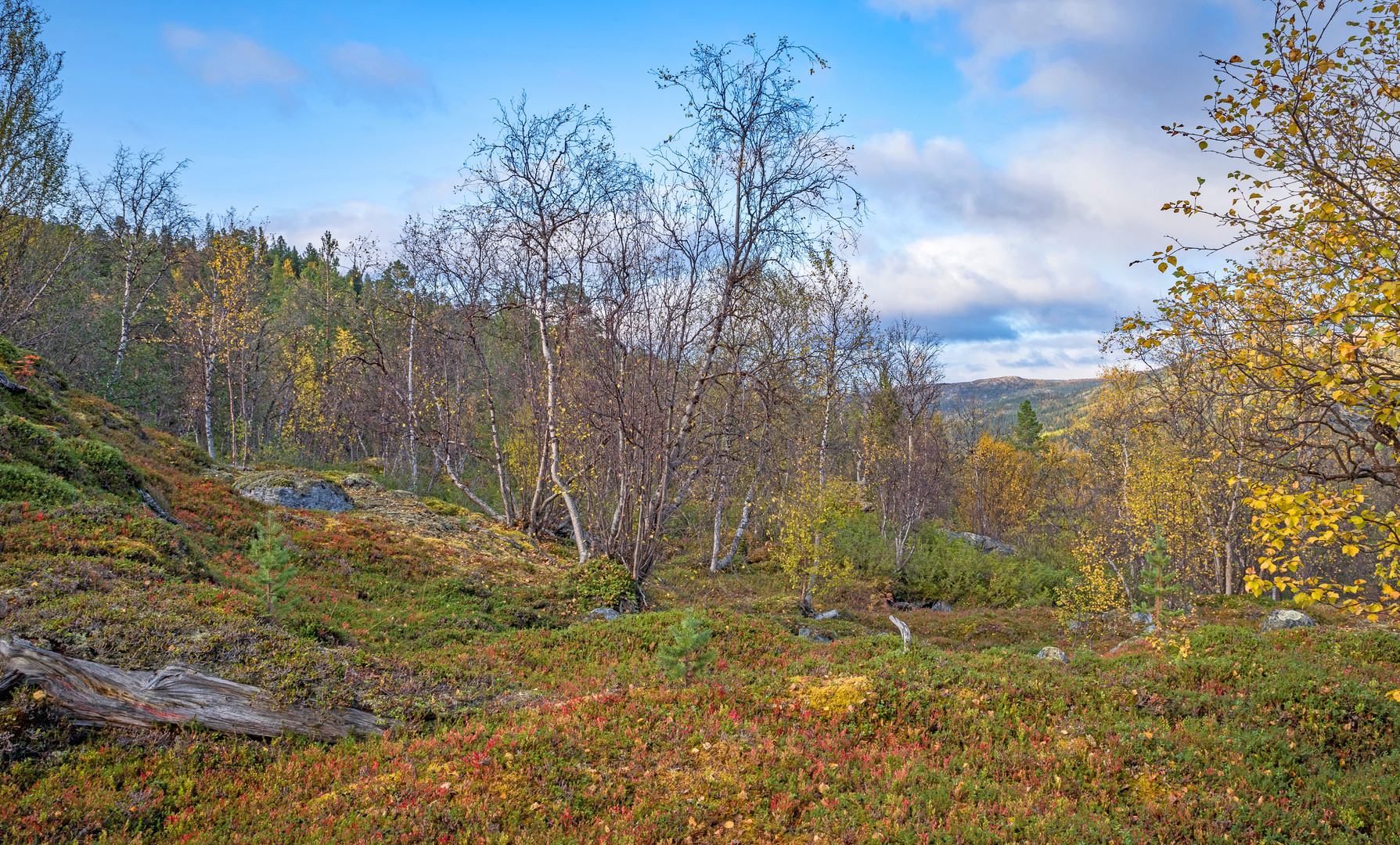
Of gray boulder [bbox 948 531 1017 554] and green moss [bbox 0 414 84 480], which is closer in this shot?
green moss [bbox 0 414 84 480]

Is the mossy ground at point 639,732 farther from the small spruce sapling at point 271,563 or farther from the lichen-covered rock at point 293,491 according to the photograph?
the lichen-covered rock at point 293,491

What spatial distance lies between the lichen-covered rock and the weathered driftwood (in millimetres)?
14200

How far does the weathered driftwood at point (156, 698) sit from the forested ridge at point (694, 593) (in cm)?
6

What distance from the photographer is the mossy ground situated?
19.4 ft

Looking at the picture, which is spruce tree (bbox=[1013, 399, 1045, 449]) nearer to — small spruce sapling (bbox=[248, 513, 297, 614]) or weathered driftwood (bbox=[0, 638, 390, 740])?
small spruce sapling (bbox=[248, 513, 297, 614])

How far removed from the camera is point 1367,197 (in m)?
6.82

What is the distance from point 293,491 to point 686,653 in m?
16.1

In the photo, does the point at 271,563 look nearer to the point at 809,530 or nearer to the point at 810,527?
the point at 810,527

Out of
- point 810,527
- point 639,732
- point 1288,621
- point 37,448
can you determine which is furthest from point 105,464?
point 1288,621

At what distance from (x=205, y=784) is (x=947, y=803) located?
736cm

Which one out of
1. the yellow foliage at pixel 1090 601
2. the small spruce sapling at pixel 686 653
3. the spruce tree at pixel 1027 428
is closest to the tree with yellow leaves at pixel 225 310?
the small spruce sapling at pixel 686 653

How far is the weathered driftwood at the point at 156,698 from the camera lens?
20.5 ft

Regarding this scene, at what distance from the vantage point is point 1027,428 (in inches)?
2318

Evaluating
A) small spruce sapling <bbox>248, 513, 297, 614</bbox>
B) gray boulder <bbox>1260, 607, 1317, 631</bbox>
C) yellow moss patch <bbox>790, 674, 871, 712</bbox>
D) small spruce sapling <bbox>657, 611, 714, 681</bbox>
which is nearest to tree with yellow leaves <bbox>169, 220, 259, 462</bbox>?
small spruce sapling <bbox>248, 513, 297, 614</bbox>
